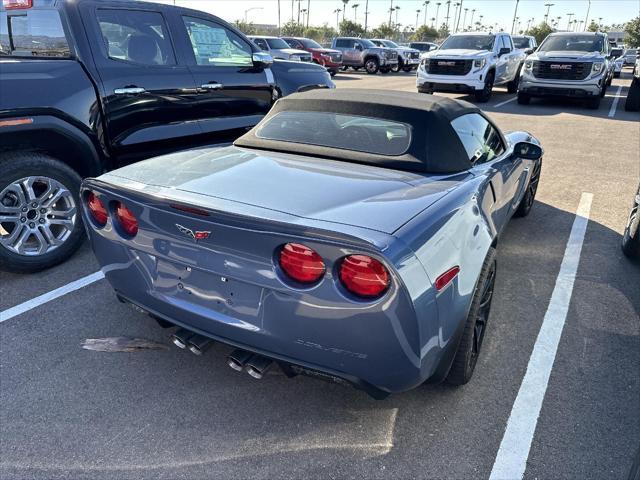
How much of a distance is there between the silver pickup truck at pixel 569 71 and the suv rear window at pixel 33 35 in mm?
12940

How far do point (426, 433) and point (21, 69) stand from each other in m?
3.69

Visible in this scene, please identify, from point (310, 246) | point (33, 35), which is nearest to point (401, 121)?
point (310, 246)

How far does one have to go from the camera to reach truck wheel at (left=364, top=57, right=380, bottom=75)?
28.8 m

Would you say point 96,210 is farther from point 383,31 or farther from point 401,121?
point 383,31

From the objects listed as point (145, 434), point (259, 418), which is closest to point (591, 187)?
point (259, 418)

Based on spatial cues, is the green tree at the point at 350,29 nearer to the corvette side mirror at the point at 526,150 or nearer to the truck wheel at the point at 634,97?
the truck wheel at the point at 634,97

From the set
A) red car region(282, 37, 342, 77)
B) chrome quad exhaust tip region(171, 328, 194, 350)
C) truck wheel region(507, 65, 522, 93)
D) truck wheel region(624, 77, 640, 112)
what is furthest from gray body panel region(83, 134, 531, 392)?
red car region(282, 37, 342, 77)

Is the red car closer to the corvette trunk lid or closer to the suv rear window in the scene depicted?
the suv rear window

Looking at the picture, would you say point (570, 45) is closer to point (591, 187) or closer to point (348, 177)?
point (591, 187)

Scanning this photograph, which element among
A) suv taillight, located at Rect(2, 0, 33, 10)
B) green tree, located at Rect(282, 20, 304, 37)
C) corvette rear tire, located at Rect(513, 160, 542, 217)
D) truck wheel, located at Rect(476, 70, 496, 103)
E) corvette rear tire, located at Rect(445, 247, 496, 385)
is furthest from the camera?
green tree, located at Rect(282, 20, 304, 37)

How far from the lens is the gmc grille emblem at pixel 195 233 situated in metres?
2.20

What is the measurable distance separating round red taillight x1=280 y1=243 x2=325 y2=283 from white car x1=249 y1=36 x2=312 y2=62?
759 inches

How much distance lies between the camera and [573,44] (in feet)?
48.6

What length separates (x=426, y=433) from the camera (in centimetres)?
250
